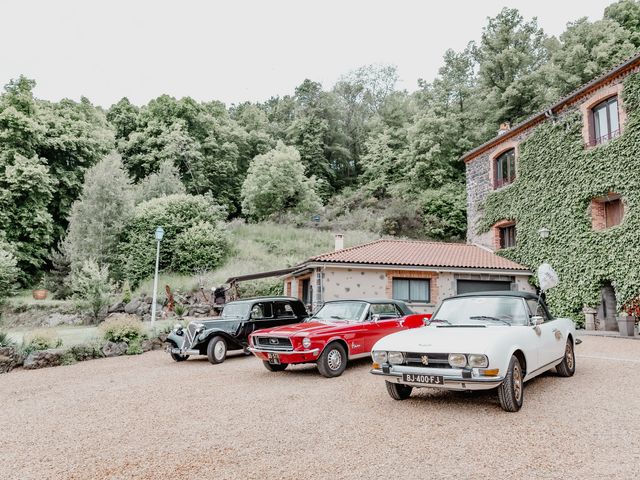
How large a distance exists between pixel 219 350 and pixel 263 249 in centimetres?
1775

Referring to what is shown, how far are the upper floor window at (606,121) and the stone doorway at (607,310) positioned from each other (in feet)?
17.1

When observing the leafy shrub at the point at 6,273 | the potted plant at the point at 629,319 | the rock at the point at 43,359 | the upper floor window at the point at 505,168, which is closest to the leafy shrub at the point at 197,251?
the leafy shrub at the point at 6,273

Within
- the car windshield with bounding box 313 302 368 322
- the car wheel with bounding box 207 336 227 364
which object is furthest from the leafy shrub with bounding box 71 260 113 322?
the car windshield with bounding box 313 302 368 322

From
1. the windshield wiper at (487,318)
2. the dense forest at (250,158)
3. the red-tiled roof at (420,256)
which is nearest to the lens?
the windshield wiper at (487,318)

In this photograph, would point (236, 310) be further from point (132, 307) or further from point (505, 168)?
point (505, 168)

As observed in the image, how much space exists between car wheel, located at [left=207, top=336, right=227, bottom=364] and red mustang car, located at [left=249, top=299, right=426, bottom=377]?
6.70 feet

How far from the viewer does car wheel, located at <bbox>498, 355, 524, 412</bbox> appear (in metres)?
5.31

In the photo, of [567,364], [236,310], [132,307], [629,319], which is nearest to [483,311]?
[567,364]

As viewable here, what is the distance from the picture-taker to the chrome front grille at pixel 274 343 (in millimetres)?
8172

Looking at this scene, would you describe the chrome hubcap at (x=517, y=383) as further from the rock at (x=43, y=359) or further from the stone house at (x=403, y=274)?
the rock at (x=43, y=359)

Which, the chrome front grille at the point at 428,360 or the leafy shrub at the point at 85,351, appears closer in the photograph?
the chrome front grille at the point at 428,360

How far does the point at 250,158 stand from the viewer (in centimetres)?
4881

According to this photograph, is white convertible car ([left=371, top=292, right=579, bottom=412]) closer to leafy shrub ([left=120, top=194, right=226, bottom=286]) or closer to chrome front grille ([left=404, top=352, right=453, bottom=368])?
chrome front grille ([left=404, top=352, right=453, bottom=368])

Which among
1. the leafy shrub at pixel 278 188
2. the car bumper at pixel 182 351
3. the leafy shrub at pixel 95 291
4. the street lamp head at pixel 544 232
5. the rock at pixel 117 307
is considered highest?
the leafy shrub at pixel 278 188
